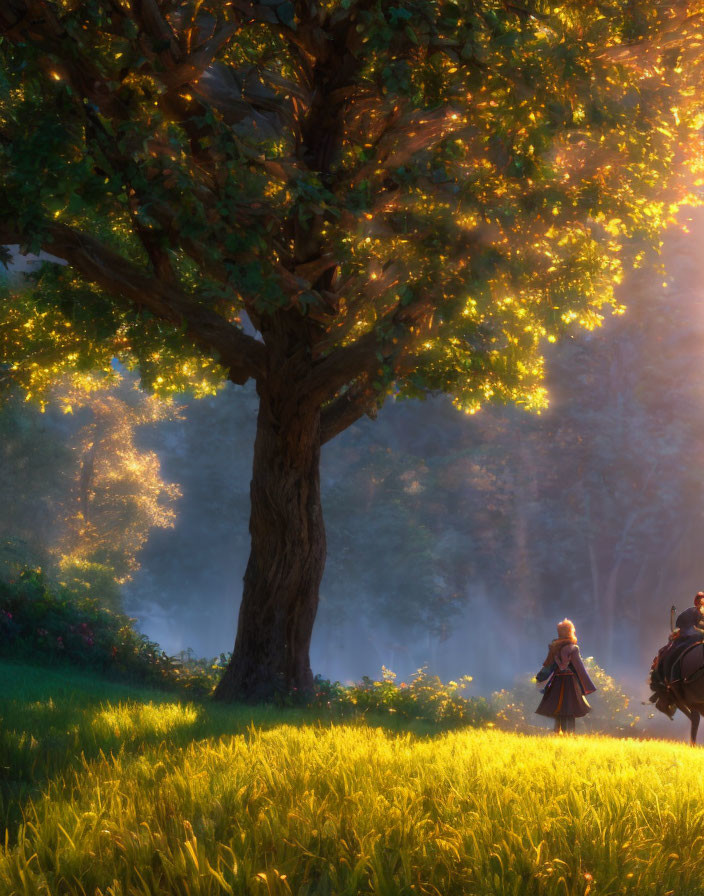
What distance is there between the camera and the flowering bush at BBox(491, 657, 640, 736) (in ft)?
88.3

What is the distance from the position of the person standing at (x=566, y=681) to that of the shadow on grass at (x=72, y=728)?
3.25 metres

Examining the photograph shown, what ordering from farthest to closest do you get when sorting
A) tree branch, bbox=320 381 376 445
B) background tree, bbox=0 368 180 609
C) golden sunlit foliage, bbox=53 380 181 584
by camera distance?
golden sunlit foliage, bbox=53 380 181 584
background tree, bbox=0 368 180 609
tree branch, bbox=320 381 376 445

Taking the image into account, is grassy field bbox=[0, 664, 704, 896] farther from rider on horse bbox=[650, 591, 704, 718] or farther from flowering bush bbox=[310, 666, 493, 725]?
flowering bush bbox=[310, 666, 493, 725]

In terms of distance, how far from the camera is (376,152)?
11.8m

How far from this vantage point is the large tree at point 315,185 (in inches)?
380

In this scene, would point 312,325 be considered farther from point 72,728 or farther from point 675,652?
point 72,728

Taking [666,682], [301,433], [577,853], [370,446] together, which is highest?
[370,446]

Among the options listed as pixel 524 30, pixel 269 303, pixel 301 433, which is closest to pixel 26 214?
pixel 269 303

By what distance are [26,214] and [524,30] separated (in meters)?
6.21

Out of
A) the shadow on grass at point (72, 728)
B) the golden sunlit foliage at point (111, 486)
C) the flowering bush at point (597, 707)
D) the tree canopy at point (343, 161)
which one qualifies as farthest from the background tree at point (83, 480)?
the shadow on grass at point (72, 728)

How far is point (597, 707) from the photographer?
28.8 meters

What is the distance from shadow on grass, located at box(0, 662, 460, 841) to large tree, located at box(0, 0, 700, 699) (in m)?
3.82

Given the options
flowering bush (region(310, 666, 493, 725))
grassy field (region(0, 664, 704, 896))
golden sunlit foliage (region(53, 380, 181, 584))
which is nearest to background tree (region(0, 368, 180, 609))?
golden sunlit foliage (region(53, 380, 181, 584))

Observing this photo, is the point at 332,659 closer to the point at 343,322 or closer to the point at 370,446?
the point at 370,446
